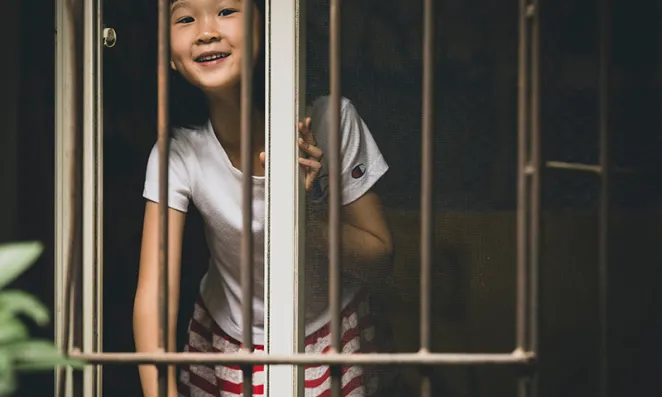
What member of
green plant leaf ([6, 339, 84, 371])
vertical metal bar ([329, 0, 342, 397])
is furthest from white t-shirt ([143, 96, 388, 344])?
green plant leaf ([6, 339, 84, 371])

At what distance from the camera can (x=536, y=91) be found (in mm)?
1634

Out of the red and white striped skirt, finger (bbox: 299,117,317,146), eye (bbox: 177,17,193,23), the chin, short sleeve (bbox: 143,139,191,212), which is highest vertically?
eye (bbox: 177,17,193,23)

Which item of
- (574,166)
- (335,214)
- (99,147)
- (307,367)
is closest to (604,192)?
(574,166)

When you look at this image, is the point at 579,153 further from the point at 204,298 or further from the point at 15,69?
the point at 15,69

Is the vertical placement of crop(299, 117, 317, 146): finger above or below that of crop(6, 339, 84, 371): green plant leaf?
above

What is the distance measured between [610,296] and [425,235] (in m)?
0.63

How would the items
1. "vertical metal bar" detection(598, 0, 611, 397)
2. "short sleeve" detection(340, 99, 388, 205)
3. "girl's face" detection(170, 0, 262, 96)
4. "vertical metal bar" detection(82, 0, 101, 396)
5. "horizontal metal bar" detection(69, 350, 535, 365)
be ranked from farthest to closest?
"vertical metal bar" detection(82, 0, 101, 396) → "girl's face" detection(170, 0, 262, 96) → "short sleeve" detection(340, 99, 388, 205) → "vertical metal bar" detection(598, 0, 611, 397) → "horizontal metal bar" detection(69, 350, 535, 365)

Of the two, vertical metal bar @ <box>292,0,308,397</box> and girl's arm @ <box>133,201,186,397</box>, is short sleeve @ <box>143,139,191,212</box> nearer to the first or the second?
girl's arm @ <box>133,201,186,397</box>

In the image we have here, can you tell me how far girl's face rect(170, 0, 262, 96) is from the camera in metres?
2.17

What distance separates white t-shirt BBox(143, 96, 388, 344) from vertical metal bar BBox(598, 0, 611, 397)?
1.89 ft

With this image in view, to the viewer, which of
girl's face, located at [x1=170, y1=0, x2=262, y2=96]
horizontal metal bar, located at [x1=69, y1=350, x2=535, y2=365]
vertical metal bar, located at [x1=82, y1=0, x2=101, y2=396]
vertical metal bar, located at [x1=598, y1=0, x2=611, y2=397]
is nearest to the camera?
horizontal metal bar, located at [x1=69, y1=350, x2=535, y2=365]

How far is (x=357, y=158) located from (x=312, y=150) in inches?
4.3

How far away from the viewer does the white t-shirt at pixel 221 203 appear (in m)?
2.09

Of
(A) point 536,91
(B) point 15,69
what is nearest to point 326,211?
(A) point 536,91
